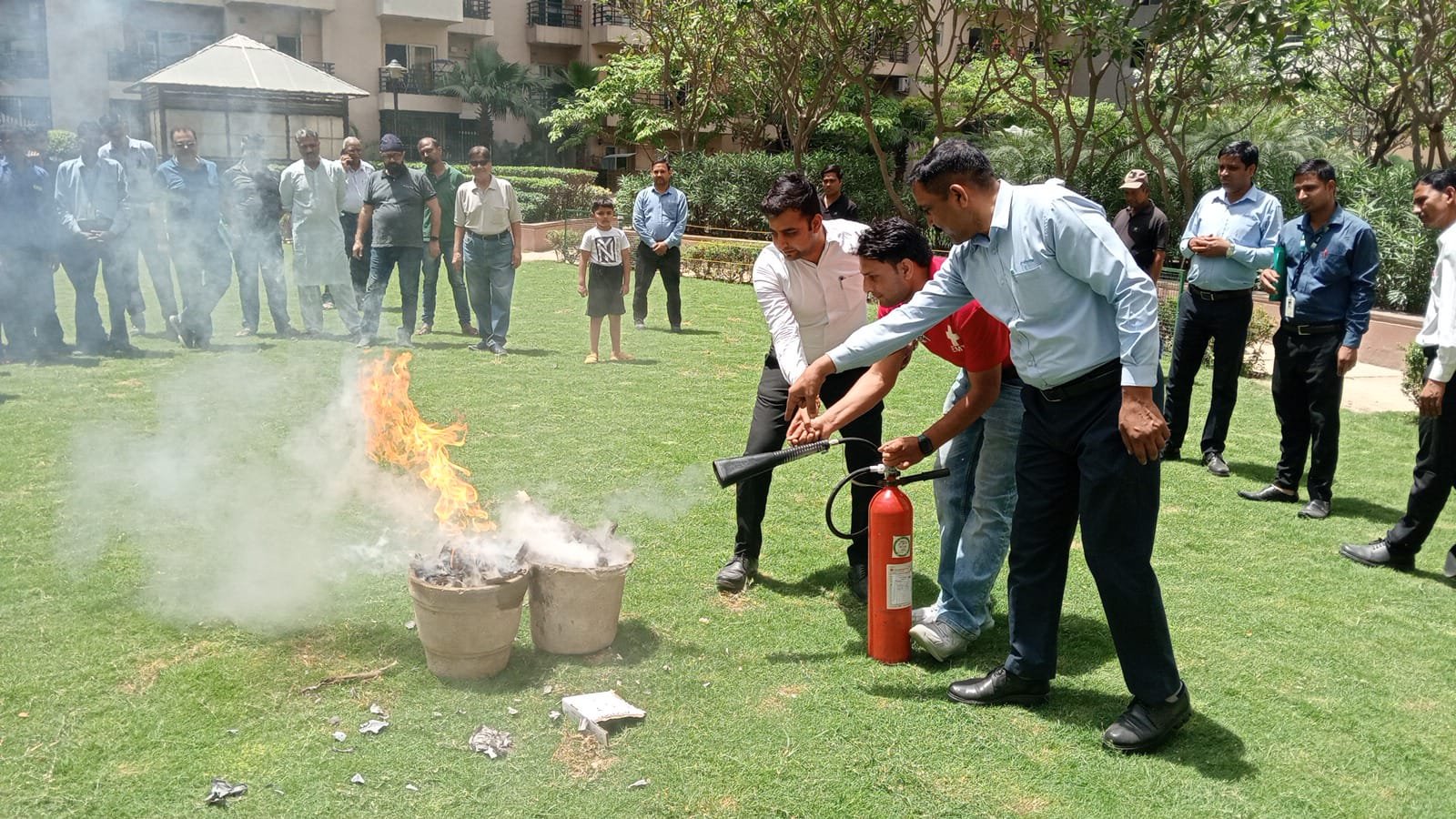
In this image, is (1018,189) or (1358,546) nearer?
(1018,189)

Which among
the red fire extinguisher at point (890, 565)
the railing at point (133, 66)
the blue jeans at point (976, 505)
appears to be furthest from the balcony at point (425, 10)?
the red fire extinguisher at point (890, 565)

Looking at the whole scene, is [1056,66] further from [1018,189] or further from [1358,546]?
[1018,189]

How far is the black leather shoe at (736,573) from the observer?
18.1 feet

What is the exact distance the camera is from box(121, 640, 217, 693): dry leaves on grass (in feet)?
13.8

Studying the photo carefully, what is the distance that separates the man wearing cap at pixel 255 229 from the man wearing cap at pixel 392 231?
3.31 feet

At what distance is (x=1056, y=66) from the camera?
60.9 feet

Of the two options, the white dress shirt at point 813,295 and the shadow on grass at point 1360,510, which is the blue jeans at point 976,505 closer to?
the white dress shirt at point 813,295

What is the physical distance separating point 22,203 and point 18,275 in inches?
28.7

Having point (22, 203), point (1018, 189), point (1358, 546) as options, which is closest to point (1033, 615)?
point (1018, 189)

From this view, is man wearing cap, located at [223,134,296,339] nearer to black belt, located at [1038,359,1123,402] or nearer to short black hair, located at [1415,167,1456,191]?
black belt, located at [1038,359,1123,402]

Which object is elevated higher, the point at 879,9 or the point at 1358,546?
the point at 879,9

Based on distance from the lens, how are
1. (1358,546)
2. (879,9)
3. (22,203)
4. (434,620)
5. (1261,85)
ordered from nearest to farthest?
(434,620) → (1358,546) → (22,203) → (1261,85) → (879,9)

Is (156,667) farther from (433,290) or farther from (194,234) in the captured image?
(433,290)

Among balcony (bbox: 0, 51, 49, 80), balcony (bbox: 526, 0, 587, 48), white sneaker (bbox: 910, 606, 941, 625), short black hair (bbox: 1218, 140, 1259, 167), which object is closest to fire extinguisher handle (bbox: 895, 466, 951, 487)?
white sneaker (bbox: 910, 606, 941, 625)
